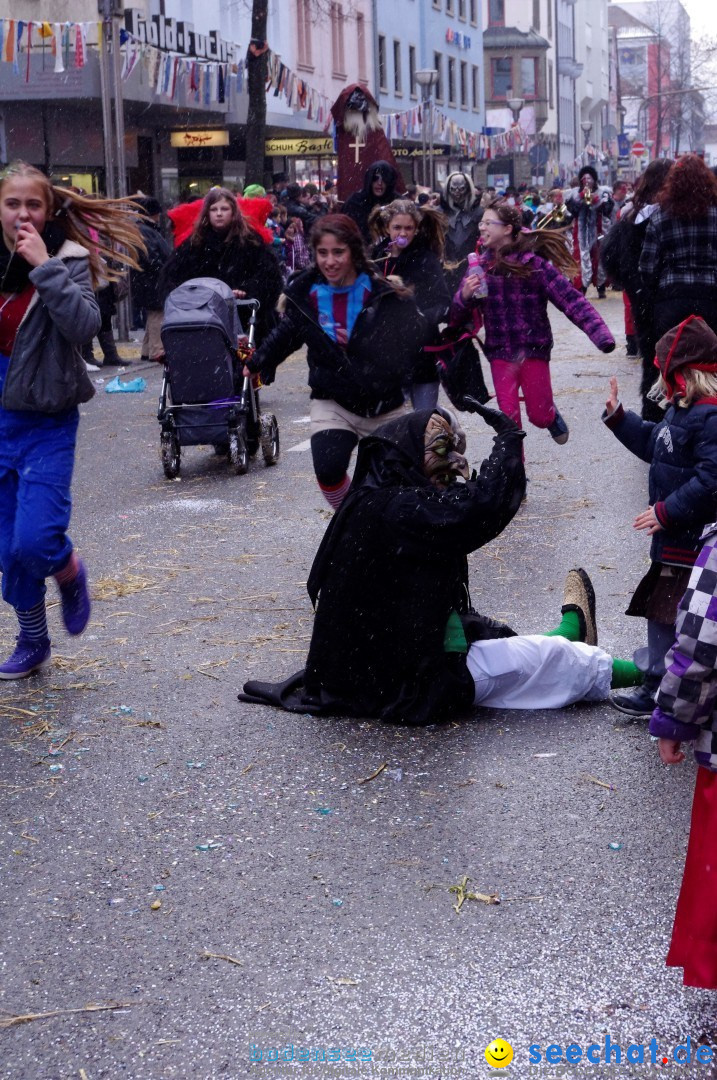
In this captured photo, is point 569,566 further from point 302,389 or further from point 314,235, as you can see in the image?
point 302,389

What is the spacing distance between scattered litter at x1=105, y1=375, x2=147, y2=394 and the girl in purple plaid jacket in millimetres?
7215

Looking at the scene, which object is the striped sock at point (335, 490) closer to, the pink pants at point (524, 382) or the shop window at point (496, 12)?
the pink pants at point (524, 382)

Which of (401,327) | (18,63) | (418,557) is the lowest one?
(418,557)

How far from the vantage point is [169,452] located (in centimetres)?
1054

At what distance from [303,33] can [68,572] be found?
37.9 metres

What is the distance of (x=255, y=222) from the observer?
533 inches

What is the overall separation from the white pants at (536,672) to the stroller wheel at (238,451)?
539 centimetres

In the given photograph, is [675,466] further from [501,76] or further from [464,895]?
[501,76]

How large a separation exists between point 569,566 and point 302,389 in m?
8.42

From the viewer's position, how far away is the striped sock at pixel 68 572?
19.3ft

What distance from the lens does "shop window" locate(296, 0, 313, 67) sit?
40812mm

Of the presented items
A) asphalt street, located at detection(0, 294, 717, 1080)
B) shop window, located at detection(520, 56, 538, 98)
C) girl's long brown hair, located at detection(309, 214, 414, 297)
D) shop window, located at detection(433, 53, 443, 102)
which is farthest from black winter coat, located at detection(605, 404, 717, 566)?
shop window, located at detection(520, 56, 538, 98)

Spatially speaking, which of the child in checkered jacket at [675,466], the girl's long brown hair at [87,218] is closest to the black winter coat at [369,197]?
the girl's long brown hair at [87,218]

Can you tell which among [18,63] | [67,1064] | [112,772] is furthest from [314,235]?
[18,63]
